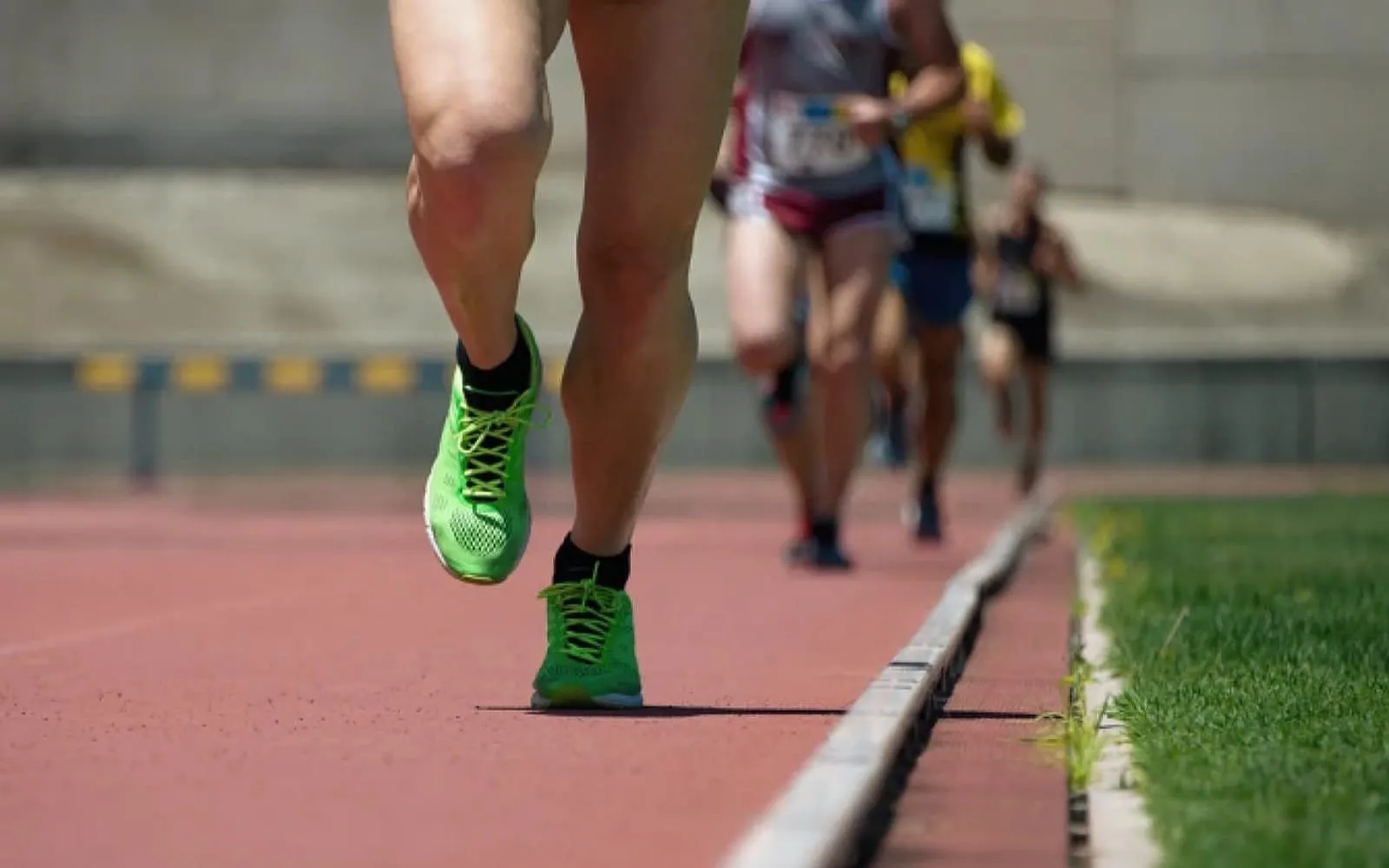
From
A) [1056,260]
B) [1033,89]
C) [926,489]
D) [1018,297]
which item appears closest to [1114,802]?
[926,489]

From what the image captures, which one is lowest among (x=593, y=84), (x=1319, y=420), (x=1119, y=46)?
(x=1319, y=420)

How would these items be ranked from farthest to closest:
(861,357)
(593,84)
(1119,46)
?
(1119,46) < (861,357) < (593,84)

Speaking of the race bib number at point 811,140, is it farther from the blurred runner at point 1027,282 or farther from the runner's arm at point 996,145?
the blurred runner at point 1027,282

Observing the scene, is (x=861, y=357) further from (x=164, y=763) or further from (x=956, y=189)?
(x=164, y=763)

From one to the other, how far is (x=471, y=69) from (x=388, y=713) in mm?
1079

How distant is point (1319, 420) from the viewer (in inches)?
970

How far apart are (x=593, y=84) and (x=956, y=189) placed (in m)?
7.97

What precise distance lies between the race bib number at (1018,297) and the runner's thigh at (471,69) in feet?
47.1

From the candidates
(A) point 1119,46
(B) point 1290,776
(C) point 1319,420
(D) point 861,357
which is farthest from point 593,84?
(A) point 1119,46

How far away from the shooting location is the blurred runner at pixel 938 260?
13102 mm

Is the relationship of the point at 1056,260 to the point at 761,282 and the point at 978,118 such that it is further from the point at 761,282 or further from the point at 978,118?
the point at 761,282

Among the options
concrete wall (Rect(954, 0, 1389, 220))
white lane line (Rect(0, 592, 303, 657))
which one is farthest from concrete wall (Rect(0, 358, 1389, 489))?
white lane line (Rect(0, 592, 303, 657))

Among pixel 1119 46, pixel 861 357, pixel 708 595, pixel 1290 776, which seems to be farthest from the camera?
pixel 1119 46

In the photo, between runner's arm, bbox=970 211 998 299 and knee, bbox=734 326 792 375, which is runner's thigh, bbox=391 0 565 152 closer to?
knee, bbox=734 326 792 375
